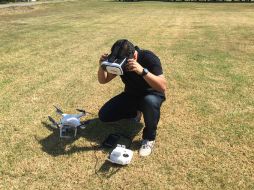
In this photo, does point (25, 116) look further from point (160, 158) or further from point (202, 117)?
point (202, 117)

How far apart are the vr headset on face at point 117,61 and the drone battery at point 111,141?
138 cm

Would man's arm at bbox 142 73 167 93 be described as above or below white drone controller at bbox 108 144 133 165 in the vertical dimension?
above

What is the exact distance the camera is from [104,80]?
249 inches

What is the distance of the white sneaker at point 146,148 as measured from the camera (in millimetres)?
5762

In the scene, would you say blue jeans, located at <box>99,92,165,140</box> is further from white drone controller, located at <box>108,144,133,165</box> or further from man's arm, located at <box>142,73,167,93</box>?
white drone controller, located at <box>108,144,133,165</box>

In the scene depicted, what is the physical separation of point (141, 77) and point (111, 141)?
4.01ft

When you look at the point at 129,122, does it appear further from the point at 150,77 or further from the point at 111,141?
the point at 150,77

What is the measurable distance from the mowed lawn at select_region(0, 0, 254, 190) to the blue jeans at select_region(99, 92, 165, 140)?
0.29 m

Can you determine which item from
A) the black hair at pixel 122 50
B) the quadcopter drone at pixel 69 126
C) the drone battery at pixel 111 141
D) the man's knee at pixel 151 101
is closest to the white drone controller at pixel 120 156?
the drone battery at pixel 111 141

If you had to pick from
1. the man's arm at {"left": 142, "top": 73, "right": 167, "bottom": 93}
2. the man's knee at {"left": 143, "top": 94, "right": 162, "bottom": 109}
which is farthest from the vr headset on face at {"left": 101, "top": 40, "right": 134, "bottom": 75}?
the man's knee at {"left": 143, "top": 94, "right": 162, "bottom": 109}

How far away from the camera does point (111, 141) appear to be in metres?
6.10

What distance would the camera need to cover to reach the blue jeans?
231 inches

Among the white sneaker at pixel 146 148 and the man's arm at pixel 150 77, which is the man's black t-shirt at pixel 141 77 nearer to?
the man's arm at pixel 150 77

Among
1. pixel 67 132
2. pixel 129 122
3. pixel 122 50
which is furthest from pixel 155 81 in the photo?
pixel 67 132
